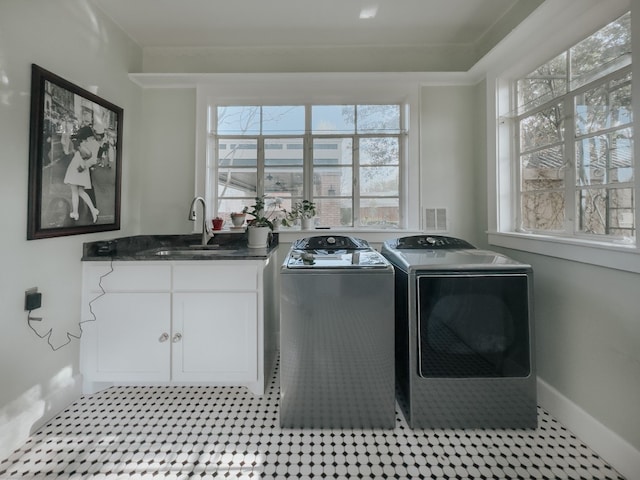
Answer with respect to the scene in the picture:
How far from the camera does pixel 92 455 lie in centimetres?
144

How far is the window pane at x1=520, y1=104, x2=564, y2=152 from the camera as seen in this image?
5.90ft

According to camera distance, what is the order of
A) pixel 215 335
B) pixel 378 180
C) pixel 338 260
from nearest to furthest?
1. pixel 338 260
2. pixel 215 335
3. pixel 378 180

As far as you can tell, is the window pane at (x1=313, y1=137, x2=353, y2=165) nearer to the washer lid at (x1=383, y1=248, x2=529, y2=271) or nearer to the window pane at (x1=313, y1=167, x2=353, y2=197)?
the window pane at (x1=313, y1=167, x2=353, y2=197)

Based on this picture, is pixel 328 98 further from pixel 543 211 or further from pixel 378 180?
pixel 543 211

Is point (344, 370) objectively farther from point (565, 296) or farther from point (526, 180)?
point (526, 180)

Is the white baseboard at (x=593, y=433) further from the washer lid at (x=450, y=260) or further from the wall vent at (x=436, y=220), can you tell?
the wall vent at (x=436, y=220)

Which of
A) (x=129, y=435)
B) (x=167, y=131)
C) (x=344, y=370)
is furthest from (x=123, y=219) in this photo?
(x=344, y=370)

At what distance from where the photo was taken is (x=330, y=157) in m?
2.65

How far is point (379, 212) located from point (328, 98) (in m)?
1.08

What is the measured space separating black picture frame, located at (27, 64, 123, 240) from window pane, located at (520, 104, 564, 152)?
9.55 ft

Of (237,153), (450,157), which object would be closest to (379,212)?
(450,157)

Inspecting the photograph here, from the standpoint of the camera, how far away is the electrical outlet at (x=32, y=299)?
156 centimetres

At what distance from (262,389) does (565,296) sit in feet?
6.09

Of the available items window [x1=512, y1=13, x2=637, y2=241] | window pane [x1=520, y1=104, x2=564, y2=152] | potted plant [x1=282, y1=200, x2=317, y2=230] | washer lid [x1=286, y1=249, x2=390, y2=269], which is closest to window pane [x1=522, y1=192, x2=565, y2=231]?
window [x1=512, y1=13, x2=637, y2=241]
